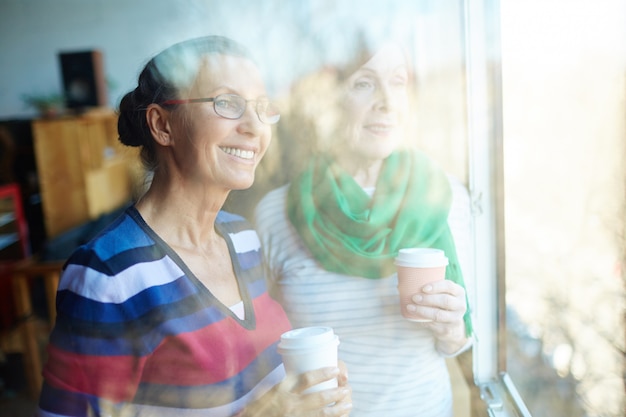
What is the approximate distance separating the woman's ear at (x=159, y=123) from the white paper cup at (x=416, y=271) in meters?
0.47

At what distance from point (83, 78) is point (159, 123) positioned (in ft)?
1.42

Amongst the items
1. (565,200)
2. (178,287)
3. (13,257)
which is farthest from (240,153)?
(13,257)

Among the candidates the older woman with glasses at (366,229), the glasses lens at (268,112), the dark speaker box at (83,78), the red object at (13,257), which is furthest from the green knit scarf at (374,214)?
the red object at (13,257)

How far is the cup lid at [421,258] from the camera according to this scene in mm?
956

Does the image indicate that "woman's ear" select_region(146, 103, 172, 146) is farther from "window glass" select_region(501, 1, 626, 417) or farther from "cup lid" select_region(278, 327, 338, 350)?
"window glass" select_region(501, 1, 626, 417)

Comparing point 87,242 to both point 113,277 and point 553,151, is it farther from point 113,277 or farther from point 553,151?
point 553,151

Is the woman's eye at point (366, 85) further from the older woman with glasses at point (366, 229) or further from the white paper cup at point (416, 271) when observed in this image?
the white paper cup at point (416, 271)

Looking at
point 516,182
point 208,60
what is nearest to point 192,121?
point 208,60

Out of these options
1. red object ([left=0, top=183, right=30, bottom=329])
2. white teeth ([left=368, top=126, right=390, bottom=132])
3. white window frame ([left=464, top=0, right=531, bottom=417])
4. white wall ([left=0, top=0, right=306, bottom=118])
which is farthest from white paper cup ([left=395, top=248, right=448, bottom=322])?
red object ([left=0, top=183, right=30, bottom=329])

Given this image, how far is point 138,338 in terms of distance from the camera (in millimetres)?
833

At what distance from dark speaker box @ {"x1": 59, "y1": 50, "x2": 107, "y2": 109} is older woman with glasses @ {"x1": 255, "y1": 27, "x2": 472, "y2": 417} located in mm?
416

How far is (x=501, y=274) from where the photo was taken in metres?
1.08

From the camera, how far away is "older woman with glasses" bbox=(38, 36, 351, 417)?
2.69ft

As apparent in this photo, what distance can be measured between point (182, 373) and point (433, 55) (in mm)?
744
